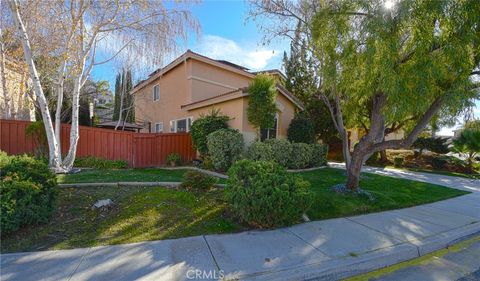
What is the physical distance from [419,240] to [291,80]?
1272 centimetres

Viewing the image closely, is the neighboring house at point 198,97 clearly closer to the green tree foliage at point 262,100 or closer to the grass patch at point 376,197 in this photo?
the green tree foliage at point 262,100

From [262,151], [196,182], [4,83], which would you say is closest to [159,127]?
[4,83]

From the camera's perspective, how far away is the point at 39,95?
7242 millimetres

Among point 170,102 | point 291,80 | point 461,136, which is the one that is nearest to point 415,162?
point 461,136

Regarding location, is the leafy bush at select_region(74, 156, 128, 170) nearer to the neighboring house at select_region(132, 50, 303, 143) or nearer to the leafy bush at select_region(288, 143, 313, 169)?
the neighboring house at select_region(132, 50, 303, 143)

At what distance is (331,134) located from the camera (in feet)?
52.9

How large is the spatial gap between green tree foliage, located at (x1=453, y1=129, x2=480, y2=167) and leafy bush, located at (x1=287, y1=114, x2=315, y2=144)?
8.96m

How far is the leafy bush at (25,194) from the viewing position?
3701 mm

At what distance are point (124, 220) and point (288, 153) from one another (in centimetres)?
746

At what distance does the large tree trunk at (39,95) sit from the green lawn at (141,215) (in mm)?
1777

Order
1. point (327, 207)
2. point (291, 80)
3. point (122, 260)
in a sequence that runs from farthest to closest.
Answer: point (291, 80)
point (327, 207)
point (122, 260)

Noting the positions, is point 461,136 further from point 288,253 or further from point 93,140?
point 93,140

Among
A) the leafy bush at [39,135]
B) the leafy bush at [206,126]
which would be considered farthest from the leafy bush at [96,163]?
the leafy bush at [206,126]

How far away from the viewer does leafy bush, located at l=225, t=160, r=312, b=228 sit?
443cm
